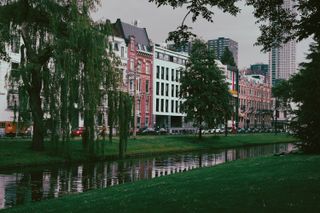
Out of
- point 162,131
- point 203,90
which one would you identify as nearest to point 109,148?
point 203,90

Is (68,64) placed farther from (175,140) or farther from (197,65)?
(197,65)

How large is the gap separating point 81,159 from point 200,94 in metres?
31.3

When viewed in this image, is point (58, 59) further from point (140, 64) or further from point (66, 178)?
point (140, 64)

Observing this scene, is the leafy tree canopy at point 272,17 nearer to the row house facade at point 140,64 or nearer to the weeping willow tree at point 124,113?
the weeping willow tree at point 124,113

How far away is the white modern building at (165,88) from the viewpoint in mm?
97938

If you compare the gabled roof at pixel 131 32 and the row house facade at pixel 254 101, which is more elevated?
the gabled roof at pixel 131 32

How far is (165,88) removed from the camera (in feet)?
334

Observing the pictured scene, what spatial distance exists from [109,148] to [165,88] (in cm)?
6120

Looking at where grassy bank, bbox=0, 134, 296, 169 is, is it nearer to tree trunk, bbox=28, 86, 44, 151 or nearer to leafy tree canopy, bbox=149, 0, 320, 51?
tree trunk, bbox=28, 86, 44, 151

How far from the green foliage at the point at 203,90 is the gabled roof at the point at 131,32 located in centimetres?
2520

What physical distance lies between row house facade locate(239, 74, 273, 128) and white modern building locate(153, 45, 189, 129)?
113 feet

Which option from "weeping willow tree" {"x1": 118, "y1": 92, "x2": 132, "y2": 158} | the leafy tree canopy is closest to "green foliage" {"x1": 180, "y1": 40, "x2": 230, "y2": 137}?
"weeping willow tree" {"x1": 118, "y1": 92, "x2": 132, "y2": 158}

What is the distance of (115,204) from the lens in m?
12.9

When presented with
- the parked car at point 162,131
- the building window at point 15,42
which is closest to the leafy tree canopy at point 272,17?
the building window at point 15,42
